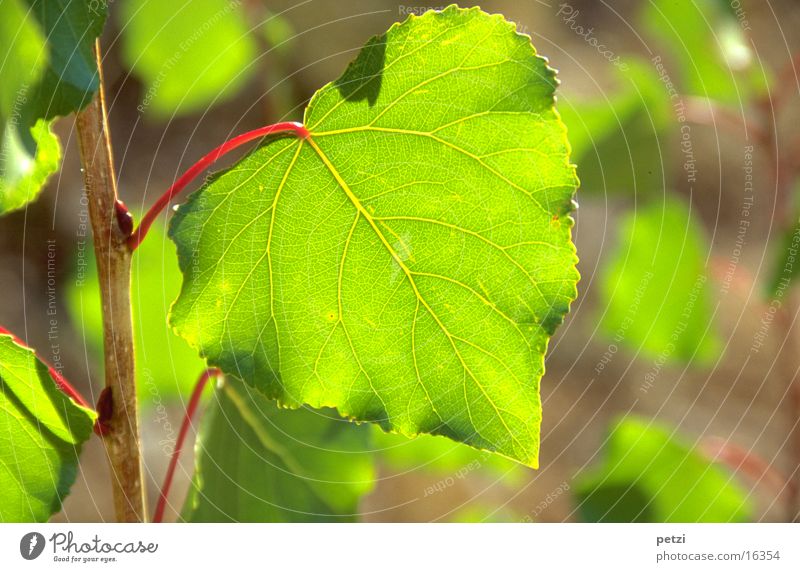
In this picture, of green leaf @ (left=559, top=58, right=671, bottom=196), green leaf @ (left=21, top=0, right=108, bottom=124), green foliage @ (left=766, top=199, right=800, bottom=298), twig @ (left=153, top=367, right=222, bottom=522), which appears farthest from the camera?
green leaf @ (left=559, top=58, right=671, bottom=196)

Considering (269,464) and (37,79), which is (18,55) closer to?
(37,79)

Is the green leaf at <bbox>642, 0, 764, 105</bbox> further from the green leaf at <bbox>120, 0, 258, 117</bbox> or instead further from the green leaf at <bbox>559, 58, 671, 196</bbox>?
the green leaf at <bbox>120, 0, 258, 117</bbox>

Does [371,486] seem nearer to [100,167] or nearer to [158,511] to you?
[158,511]

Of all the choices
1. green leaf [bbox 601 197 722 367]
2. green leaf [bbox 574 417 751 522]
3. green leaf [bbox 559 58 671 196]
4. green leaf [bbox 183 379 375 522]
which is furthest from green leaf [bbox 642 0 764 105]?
green leaf [bbox 183 379 375 522]

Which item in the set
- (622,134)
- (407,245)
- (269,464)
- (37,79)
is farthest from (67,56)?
(622,134)
